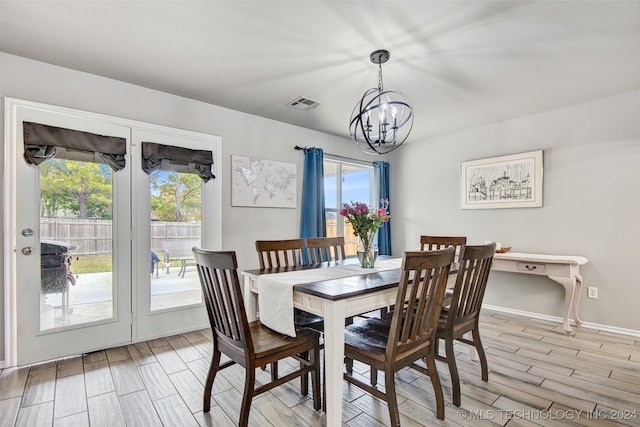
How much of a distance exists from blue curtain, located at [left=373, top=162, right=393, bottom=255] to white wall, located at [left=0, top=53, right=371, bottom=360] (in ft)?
1.72

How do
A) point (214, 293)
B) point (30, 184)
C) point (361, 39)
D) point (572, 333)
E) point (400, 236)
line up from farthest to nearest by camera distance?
point (400, 236) → point (572, 333) → point (30, 184) → point (361, 39) → point (214, 293)

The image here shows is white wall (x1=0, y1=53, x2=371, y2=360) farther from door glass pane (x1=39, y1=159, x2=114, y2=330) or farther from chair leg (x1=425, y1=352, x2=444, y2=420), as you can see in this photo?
chair leg (x1=425, y1=352, x2=444, y2=420)

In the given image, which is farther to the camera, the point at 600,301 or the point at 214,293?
the point at 600,301

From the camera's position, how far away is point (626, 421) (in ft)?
5.96

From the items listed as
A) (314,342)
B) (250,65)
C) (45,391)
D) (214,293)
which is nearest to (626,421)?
(314,342)

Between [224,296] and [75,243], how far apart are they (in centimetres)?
180

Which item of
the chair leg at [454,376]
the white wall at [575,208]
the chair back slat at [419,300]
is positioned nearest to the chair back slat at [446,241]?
the chair leg at [454,376]

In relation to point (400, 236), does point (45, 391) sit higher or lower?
lower

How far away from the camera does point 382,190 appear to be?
5160mm

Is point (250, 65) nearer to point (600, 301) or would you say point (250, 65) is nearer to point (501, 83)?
point (501, 83)

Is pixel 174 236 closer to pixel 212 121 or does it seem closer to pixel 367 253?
pixel 212 121

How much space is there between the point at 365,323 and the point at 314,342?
0.39 meters

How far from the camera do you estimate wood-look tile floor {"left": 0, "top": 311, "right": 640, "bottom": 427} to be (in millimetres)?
1842

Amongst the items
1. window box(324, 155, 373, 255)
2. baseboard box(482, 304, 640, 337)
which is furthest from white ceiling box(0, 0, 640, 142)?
baseboard box(482, 304, 640, 337)
